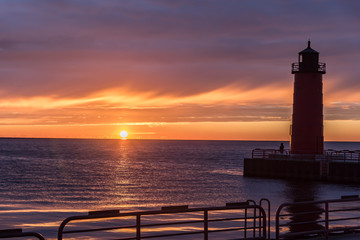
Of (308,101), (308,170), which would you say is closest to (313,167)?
(308,170)

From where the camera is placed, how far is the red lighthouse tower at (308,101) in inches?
1901

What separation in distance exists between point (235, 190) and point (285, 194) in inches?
227

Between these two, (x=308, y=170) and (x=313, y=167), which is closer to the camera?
(x=313, y=167)

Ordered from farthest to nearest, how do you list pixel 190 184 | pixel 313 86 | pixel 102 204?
pixel 190 184
pixel 313 86
pixel 102 204

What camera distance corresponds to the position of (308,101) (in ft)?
158

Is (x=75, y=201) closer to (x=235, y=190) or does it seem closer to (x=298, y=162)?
(x=235, y=190)

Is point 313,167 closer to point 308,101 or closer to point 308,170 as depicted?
point 308,170

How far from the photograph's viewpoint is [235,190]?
45500mm

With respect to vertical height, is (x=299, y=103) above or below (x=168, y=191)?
above

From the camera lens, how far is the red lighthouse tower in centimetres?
4828

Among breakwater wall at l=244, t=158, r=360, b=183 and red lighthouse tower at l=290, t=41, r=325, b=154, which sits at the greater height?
red lighthouse tower at l=290, t=41, r=325, b=154

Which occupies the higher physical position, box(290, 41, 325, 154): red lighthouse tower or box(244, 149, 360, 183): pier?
box(290, 41, 325, 154): red lighthouse tower

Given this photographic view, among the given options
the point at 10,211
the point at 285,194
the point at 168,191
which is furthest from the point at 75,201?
the point at 285,194

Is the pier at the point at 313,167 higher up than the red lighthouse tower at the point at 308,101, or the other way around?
the red lighthouse tower at the point at 308,101
